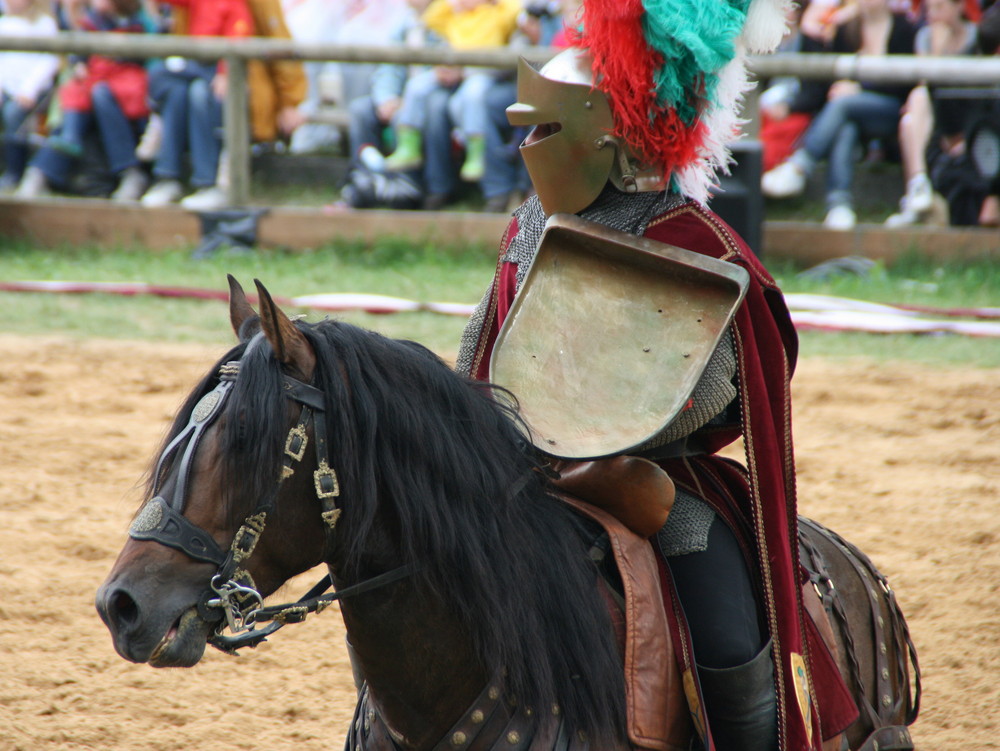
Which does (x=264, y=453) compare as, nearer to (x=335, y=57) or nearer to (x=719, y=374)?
(x=719, y=374)

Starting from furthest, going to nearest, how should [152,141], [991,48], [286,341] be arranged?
[152,141]
[991,48]
[286,341]

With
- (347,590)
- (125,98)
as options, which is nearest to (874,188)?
(125,98)

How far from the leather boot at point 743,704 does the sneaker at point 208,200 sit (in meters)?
8.55

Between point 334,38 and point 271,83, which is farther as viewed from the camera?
point 334,38

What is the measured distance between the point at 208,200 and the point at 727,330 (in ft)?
28.4

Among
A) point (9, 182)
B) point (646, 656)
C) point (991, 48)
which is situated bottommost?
point (9, 182)

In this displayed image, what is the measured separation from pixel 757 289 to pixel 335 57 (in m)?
8.36

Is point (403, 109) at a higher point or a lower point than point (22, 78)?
higher

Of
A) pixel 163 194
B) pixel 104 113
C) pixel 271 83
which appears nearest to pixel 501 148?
pixel 271 83

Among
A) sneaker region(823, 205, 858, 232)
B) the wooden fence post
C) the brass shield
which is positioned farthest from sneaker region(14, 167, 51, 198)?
the brass shield

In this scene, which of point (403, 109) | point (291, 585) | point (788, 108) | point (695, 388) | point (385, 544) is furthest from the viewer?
point (403, 109)

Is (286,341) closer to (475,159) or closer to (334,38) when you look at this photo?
(475,159)

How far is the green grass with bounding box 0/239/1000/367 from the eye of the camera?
746 centimetres

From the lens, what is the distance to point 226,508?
1.93 meters
